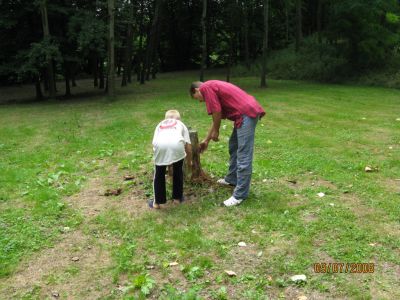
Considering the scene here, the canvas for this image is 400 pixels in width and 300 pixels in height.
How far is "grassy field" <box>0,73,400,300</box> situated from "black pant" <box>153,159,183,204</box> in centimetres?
17

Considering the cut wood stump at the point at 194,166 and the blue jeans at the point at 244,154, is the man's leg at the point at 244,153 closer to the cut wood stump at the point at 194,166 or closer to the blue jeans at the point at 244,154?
the blue jeans at the point at 244,154

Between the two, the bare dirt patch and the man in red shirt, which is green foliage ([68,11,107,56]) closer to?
the man in red shirt

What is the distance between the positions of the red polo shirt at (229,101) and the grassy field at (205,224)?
1.21 metres

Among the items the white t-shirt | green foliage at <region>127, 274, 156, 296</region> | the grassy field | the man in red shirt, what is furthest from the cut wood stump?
green foliage at <region>127, 274, 156, 296</region>

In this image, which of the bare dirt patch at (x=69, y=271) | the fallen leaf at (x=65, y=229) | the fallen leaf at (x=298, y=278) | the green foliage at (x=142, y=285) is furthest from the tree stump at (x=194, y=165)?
the fallen leaf at (x=298, y=278)

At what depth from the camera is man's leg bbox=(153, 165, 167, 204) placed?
572 cm

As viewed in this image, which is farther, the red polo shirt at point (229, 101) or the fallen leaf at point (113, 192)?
the fallen leaf at point (113, 192)

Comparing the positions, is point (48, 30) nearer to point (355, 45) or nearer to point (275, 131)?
point (275, 131)

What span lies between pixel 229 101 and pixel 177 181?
129 cm

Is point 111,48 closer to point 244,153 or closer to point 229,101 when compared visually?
point 229,101

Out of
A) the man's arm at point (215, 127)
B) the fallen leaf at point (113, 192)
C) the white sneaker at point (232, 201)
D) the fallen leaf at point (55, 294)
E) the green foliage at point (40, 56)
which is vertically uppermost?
the green foliage at point (40, 56)

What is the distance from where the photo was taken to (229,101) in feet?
18.4

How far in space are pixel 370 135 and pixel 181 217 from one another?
20.9 feet

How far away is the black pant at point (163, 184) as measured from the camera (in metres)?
5.73
